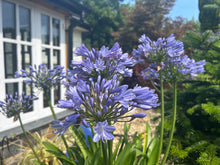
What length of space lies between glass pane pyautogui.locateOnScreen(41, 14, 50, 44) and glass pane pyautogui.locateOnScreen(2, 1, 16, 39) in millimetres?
852

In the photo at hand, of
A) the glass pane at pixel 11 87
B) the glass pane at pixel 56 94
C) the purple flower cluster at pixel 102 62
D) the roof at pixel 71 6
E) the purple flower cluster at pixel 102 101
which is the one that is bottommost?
the glass pane at pixel 56 94

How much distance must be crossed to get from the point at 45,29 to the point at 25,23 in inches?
25.5

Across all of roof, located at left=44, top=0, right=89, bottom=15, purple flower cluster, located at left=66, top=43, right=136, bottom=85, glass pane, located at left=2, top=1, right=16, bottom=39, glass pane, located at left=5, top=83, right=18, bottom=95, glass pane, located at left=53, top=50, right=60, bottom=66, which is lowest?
glass pane, located at left=5, top=83, right=18, bottom=95

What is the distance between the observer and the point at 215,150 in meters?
1.97

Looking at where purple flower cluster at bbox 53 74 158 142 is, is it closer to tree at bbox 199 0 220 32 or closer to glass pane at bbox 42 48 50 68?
glass pane at bbox 42 48 50 68

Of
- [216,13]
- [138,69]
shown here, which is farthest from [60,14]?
[216,13]

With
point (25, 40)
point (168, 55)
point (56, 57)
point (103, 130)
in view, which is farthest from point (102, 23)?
point (103, 130)

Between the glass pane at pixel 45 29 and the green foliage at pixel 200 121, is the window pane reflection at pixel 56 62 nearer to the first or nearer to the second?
the glass pane at pixel 45 29

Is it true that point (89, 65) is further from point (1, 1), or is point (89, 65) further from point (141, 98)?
point (1, 1)

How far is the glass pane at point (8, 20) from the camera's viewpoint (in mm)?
3496

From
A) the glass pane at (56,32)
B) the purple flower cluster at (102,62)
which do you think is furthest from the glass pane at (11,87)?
the purple flower cluster at (102,62)

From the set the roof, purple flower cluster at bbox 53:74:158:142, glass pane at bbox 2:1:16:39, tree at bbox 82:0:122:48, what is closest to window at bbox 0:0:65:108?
glass pane at bbox 2:1:16:39

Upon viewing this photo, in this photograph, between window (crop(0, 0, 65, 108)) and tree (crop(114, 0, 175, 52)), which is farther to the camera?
tree (crop(114, 0, 175, 52))

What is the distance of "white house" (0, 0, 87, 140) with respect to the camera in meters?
3.50
